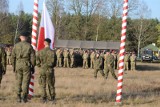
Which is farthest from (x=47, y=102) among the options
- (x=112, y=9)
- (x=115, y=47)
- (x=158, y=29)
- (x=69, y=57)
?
(x=158, y=29)

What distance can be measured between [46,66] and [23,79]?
2.88ft

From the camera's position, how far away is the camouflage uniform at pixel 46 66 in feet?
40.3

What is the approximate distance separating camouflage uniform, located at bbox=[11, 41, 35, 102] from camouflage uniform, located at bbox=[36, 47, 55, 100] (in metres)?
0.52

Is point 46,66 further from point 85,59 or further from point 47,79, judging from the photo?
point 85,59

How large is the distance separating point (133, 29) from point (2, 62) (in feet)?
237

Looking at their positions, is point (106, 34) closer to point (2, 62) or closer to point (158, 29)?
point (158, 29)

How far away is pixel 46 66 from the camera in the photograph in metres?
12.3

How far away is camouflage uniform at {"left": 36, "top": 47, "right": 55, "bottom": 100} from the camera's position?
40.3 feet

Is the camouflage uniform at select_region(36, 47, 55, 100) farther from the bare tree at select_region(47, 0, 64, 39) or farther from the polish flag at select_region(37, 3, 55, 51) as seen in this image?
the bare tree at select_region(47, 0, 64, 39)

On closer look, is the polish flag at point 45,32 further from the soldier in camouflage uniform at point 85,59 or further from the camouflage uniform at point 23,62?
the soldier in camouflage uniform at point 85,59

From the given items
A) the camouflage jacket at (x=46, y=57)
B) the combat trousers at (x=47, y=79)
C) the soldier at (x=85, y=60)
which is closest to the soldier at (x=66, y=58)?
the soldier at (x=85, y=60)

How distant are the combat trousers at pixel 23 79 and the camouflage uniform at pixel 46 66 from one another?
0.63 metres

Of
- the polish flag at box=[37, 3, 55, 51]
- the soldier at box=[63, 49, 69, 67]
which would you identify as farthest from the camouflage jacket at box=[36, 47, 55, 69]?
the soldier at box=[63, 49, 69, 67]

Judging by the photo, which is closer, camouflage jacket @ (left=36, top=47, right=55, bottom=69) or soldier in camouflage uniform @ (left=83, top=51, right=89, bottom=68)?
camouflage jacket @ (left=36, top=47, right=55, bottom=69)
